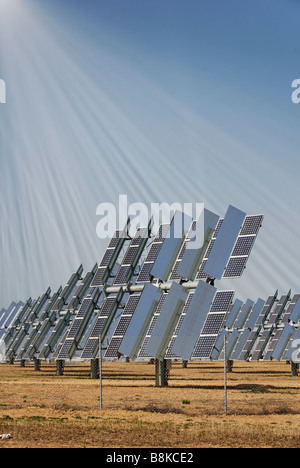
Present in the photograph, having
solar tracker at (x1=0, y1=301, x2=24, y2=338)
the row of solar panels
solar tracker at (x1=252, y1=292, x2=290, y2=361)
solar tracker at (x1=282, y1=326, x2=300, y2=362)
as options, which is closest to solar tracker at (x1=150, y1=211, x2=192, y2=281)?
the row of solar panels

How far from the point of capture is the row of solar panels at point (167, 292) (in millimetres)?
34719

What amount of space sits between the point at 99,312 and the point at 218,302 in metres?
11.0

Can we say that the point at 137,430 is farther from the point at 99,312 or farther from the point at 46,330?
the point at 46,330

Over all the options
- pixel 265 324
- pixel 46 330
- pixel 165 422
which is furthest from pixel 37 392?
pixel 265 324

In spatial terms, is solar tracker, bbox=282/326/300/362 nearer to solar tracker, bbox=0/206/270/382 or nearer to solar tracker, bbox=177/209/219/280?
solar tracker, bbox=0/206/270/382

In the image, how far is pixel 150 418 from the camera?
23.3 meters

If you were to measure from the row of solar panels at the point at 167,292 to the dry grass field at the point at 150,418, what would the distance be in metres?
2.17

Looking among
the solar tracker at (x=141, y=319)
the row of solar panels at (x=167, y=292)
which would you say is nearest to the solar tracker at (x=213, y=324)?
the row of solar panels at (x=167, y=292)

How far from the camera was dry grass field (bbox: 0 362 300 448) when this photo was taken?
18266 mm

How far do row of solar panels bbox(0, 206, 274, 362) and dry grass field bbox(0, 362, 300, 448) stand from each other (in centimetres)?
217

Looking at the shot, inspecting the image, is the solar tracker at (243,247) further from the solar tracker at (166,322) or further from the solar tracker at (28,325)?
the solar tracker at (28,325)

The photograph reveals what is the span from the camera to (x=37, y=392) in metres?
35.2

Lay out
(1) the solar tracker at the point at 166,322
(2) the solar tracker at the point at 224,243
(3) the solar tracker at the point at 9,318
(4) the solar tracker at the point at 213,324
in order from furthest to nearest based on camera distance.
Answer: (3) the solar tracker at the point at 9,318
(1) the solar tracker at the point at 166,322
(2) the solar tracker at the point at 224,243
(4) the solar tracker at the point at 213,324

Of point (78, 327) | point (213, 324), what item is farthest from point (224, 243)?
point (78, 327)
